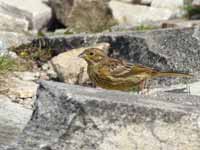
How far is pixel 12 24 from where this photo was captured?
11.4m

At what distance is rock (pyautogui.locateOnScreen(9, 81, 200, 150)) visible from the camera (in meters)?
5.49

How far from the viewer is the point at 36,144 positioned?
18.3ft

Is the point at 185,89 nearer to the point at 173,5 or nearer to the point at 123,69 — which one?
the point at 123,69

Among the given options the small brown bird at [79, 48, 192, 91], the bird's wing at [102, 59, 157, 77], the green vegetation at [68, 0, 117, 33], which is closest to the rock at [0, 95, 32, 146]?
the small brown bird at [79, 48, 192, 91]

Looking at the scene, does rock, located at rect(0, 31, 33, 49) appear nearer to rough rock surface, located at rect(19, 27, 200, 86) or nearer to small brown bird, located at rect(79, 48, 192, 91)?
rough rock surface, located at rect(19, 27, 200, 86)

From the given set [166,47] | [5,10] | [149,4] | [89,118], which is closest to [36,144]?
[89,118]

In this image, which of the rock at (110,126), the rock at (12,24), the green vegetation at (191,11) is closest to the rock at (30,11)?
the rock at (12,24)

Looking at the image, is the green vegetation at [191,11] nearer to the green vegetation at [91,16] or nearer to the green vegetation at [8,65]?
the green vegetation at [91,16]

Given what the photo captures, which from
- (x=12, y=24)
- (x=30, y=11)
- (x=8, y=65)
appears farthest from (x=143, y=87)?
(x=30, y=11)

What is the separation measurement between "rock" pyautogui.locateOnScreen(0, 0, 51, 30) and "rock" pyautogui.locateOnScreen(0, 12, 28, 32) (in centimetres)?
52

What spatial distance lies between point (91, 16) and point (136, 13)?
0.93m

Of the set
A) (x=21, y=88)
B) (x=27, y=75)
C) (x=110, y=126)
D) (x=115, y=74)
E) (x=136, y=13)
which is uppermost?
(x=110, y=126)

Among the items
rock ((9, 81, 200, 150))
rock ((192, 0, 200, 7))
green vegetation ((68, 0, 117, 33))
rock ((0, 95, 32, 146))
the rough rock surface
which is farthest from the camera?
rock ((192, 0, 200, 7))

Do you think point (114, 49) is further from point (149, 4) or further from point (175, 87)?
point (149, 4)
